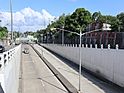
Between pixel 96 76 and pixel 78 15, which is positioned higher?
pixel 78 15

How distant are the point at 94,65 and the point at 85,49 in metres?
7.51

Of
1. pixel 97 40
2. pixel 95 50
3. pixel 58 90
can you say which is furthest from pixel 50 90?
pixel 97 40

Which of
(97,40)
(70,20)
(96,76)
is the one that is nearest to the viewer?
(96,76)

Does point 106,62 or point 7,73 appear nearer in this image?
point 7,73

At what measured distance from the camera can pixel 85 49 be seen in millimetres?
49188

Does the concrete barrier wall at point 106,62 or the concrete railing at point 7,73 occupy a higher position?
the concrete railing at point 7,73

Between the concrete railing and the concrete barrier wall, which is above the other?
the concrete railing

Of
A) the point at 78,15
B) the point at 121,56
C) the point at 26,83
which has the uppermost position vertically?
the point at 78,15

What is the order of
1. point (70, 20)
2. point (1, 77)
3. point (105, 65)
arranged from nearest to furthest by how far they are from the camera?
1. point (1, 77)
2. point (105, 65)
3. point (70, 20)

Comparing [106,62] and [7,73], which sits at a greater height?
[7,73]

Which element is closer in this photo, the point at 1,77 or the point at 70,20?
the point at 1,77

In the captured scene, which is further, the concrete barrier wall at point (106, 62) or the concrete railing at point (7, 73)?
the concrete barrier wall at point (106, 62)

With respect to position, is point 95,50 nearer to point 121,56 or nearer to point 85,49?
point 85,49

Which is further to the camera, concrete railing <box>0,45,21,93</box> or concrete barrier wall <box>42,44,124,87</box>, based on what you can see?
concrete barrier wall <box>42,44,124,87</box>
